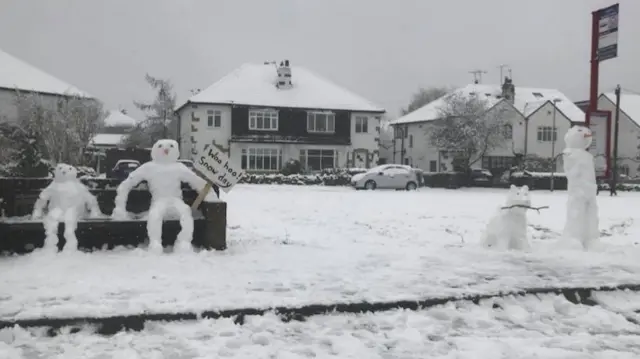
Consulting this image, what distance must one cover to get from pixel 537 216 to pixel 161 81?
45660mm

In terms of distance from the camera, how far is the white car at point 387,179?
32.2 metres

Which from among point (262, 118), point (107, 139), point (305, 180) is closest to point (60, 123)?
point (262, 118)

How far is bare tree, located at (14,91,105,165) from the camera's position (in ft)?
113

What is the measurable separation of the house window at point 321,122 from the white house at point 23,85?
17382mm

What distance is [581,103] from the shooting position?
186ft

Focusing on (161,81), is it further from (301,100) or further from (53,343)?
(53,343)

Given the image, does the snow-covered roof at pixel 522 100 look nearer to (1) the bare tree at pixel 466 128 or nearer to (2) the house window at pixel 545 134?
(2) the house window at pixel 545 134

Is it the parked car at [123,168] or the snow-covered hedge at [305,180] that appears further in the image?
the snow-covered hedge at [305,180]

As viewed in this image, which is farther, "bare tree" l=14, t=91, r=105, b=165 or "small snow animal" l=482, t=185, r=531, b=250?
"bare tree" l=14, t=91, r=105, b=165

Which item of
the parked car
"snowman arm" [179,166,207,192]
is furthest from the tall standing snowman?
the parked car

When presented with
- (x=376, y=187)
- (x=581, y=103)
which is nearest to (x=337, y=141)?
(x=376, y=187)

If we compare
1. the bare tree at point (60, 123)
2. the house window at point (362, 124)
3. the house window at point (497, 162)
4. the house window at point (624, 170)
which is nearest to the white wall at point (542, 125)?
the house window at point (497, 162)

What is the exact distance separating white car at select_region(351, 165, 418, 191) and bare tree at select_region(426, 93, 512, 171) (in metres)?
11.0

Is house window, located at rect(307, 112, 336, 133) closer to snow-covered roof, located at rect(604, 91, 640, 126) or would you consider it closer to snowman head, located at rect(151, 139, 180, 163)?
→ snow-covered roof, located at rect(604, 91, 640, 126)
